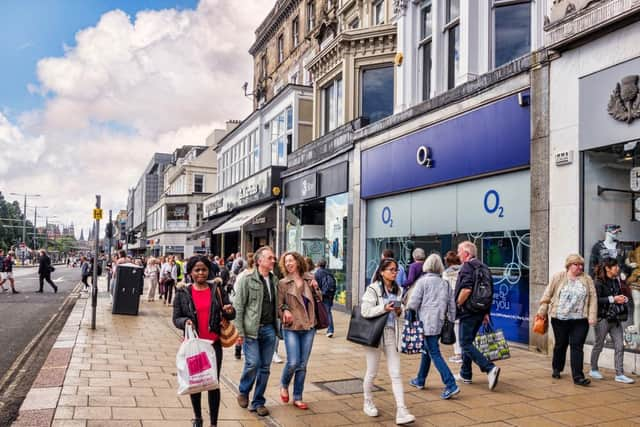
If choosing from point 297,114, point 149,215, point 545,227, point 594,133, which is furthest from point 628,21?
point 149,215

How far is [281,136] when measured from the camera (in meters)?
24.9

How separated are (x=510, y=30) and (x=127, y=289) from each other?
1115cm

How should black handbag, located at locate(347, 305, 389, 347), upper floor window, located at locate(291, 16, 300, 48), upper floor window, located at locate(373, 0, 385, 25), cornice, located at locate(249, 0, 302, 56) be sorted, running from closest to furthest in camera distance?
black handbag, located at locate(347, 305, 389, 347) < upper floor window, located at locate(373, 0, 385, 25) < upper floor window, located at locate(291, 16, 300, 48) < cornice, located at locate(249, 0, 302, 56)

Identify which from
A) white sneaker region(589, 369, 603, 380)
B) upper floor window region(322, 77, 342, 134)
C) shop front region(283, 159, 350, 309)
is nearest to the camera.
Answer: white sneaker region(589, 369, 603, 380)

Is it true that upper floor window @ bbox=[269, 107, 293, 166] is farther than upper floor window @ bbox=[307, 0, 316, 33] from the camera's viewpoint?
No

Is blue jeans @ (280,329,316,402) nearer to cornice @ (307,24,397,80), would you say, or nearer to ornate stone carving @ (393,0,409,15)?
ornate stone carving @ (393,0,409,15)

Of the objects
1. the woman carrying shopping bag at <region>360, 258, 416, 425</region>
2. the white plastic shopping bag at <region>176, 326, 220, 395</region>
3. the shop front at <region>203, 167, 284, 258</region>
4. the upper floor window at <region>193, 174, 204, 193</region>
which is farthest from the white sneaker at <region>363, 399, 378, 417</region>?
the upper floor window at <region>193, 174, 204, 193</region>

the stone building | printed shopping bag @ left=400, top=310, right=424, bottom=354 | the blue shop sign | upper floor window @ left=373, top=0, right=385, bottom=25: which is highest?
the stone building

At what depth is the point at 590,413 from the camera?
19.4ft

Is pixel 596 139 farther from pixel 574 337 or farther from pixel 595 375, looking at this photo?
pixel 595 375

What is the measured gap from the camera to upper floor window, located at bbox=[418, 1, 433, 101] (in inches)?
558

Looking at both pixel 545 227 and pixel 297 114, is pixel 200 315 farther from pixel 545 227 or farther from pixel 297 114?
pixel 297 114

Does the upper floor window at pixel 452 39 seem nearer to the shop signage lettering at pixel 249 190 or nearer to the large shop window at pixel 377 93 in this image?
the large shop window at pixel 377 93

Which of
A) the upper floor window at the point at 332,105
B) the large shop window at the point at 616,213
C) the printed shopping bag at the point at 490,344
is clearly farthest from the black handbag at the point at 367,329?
the upper floor window at the point at 332,105
